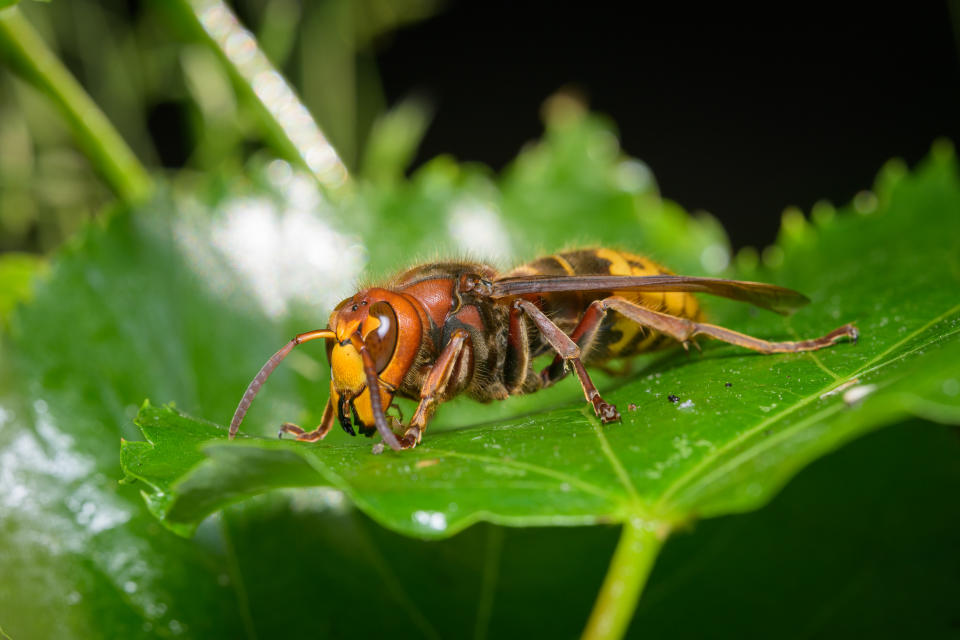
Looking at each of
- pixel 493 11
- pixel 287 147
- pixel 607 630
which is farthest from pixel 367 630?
pixel 493 11

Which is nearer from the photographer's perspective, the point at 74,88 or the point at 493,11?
the point at 74,88

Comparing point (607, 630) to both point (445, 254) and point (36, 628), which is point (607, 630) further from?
point (445, 254)

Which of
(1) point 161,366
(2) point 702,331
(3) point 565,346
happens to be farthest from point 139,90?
(2) point 702,331

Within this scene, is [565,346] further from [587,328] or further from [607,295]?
[607,295]

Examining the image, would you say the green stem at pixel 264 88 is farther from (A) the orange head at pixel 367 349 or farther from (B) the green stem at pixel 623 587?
(B) the green stem at pixel 623 587

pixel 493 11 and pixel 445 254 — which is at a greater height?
pixel 493 11

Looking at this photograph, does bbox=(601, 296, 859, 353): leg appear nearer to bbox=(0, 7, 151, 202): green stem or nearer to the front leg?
the front leg
